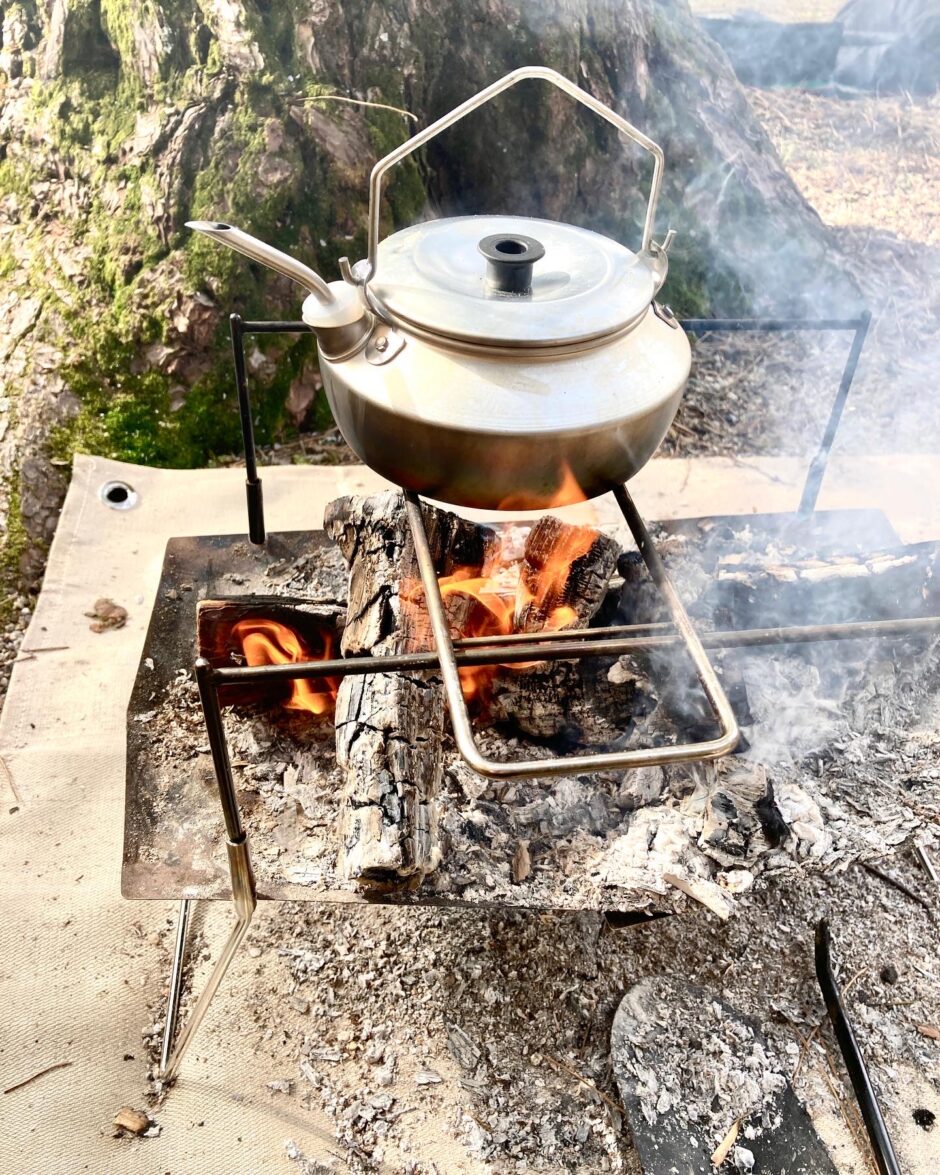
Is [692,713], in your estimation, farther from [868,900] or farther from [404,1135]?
[404,1135]

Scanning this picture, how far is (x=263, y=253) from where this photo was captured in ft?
5.59

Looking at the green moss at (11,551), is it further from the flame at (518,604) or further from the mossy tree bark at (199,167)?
the flame at (518,604)

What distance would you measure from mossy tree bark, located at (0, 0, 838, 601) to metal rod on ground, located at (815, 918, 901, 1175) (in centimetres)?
359

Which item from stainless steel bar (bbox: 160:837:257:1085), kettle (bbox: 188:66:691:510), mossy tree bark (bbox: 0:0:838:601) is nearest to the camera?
kettle (bbox: 188:66:691:510)

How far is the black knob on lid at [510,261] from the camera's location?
188 cm

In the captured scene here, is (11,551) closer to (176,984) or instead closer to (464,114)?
(176,984)

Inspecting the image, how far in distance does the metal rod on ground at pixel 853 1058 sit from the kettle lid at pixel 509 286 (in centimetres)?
207

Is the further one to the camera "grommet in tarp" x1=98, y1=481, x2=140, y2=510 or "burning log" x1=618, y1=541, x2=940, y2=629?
"grommet in tarp" x1=98, y1=481, x2=140, y2=510

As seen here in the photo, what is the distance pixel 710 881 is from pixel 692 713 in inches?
20.9

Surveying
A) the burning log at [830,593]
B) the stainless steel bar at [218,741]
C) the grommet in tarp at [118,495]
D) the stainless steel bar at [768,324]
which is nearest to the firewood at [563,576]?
the burning log at [830,593]

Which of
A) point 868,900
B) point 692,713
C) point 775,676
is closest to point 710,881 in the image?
point 692,713

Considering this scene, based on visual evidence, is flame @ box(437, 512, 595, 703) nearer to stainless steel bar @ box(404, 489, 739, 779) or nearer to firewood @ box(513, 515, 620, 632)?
firewood @ box(513, 515, 620, 632)

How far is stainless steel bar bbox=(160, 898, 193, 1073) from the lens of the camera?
7.97ft

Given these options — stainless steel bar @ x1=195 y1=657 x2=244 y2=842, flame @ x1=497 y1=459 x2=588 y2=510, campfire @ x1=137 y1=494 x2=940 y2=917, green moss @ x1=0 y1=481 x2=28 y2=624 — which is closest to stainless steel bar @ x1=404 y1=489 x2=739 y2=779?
campfire @ x1=137 y1=494 x2=940 y2=917
